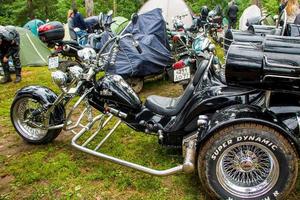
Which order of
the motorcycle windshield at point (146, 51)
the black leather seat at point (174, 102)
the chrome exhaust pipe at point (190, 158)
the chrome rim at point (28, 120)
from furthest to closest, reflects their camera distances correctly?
1. the motorcycle windshield at point (146, 51)
2. the chrome rim at point (28, 120)
3. the black leather seat at point (174, 102)
4. the chrome exhaust pipe at point (190, 158)

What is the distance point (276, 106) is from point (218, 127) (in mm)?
594

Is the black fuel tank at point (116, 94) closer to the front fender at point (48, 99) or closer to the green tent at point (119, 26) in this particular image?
the front fender at point (48, 99)

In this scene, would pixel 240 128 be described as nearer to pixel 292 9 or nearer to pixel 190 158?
pixel 190 158

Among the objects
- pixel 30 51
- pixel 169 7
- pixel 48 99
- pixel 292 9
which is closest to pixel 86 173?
pixel 48 99

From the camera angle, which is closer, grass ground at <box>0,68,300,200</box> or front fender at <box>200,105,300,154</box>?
front fender at <box>200,105,300,154</box>

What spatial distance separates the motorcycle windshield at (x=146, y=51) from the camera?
6.61m

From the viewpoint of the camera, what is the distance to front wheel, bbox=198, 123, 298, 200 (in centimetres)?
299

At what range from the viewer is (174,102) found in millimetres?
4145

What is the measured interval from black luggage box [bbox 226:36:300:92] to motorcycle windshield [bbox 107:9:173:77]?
342 centimetres

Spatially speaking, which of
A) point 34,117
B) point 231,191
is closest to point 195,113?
point 231,191

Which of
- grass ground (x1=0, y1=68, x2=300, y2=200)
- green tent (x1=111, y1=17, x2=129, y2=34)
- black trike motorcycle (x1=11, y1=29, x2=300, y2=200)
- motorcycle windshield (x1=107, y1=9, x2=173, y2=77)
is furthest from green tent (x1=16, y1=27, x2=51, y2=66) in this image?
black trike motorcycle (x1=11, y1=29, x2=300, y2=200)

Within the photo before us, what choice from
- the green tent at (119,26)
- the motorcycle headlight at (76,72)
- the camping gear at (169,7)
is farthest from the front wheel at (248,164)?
the camping gear at (169,7)

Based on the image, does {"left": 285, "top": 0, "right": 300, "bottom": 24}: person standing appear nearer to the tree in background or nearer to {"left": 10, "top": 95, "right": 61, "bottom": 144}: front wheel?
{"left": 10, "top": 95, "right": 61, "bottom": 144}: front wheel

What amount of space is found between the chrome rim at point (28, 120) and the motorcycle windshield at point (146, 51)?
1.84 m
